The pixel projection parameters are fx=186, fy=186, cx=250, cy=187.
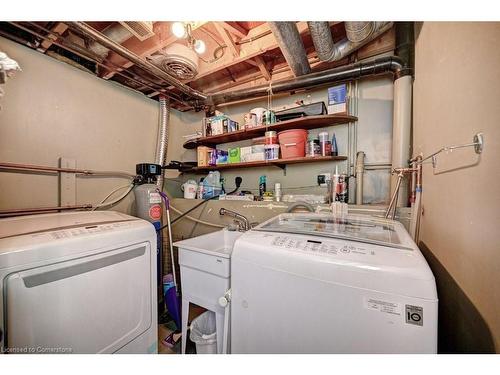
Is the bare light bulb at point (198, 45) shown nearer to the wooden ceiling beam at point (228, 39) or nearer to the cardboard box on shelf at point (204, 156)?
the wooden ceiling beam at point (228, 39)

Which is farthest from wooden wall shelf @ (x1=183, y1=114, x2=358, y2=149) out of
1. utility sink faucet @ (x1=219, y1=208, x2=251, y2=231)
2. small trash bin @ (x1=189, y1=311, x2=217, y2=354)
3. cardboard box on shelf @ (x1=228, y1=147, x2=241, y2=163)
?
small trash bin @ (x1=189, y1=311, x2=217, y2=354)

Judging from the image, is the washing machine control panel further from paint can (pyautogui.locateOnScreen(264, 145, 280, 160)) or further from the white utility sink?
paint can (pyautogui.locateOnScreen(264, 145, 280, 160))

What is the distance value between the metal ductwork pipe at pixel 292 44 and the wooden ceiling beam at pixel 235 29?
16.5 inches

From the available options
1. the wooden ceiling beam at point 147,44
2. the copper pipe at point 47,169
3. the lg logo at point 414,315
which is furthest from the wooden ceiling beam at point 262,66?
the lg logo at point 414,315

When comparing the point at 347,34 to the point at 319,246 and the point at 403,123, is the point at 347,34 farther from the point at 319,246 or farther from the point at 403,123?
the point at 319,246

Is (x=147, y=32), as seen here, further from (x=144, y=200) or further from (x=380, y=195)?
(x=380, y=195)

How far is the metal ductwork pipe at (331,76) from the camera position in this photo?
142 cm

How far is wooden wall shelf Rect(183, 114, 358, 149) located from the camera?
1597mm

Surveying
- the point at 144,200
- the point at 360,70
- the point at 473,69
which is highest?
the point at 360,70

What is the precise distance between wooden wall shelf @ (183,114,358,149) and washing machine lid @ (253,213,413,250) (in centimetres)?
90

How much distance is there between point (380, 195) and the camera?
1.62 meters

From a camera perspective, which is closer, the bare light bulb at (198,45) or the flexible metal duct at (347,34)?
the flexible metal duct at (347,34)
